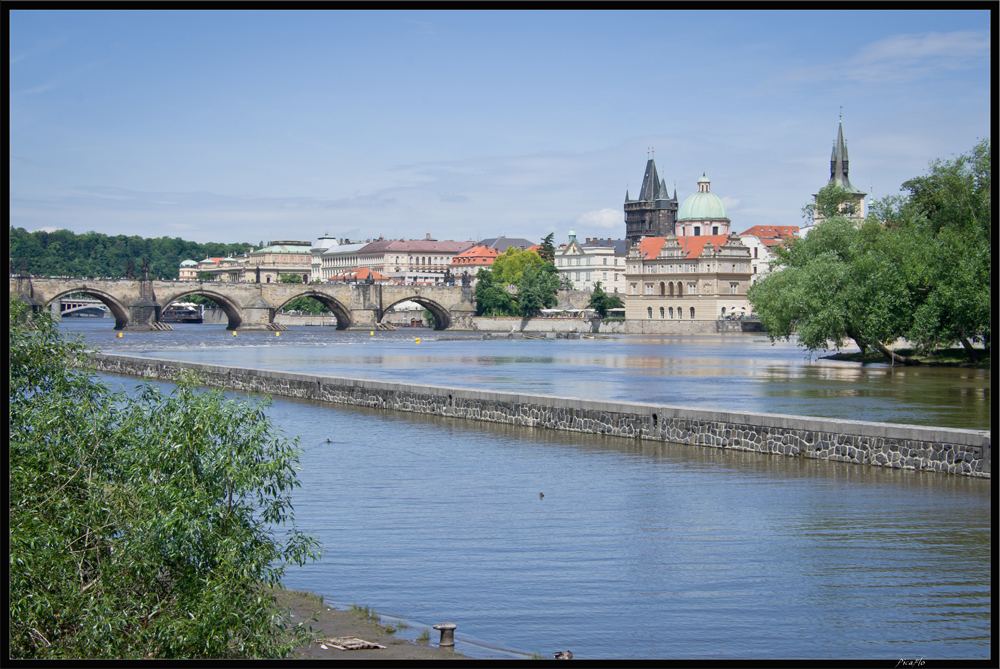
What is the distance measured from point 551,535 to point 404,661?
19.1 ft

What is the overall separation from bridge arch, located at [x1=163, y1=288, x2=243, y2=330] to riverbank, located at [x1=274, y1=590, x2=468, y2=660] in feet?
317

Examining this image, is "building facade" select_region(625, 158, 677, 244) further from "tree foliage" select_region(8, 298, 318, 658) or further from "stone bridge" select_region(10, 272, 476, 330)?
"tree foliage" select_region(8, 298, 318, 658)

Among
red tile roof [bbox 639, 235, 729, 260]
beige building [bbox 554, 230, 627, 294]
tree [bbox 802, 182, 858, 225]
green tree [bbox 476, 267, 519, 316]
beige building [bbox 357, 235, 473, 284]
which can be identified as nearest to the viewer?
tree [bbox 802, 182, 858, 225]

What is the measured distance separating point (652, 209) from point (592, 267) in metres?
13.7

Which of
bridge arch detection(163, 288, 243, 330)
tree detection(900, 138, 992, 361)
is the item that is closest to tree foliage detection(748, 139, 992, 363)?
tree detection(900, 138, 992, 361)

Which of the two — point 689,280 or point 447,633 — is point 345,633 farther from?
point 689,280

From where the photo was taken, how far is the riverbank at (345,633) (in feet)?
29.4

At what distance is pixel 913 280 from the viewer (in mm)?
41156

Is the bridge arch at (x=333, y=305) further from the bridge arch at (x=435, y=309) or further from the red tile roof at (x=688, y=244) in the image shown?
the red tile roof at (x=688, y=244)

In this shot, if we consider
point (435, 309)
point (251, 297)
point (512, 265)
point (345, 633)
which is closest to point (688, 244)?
point (512, 265)

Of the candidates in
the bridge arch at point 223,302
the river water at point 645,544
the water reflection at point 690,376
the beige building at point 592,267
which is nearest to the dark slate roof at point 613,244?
the beige building at point 592,267

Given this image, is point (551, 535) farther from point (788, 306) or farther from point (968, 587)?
point (788, 306)

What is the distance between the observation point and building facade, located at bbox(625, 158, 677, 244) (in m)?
160

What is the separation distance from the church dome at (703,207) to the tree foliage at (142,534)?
13265cm
